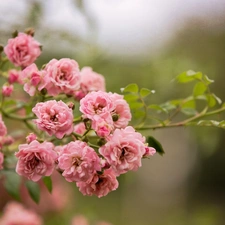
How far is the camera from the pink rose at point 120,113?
50 centimetres

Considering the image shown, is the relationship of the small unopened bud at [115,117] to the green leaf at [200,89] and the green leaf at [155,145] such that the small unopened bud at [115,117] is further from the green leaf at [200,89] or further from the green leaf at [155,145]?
the green leaf at [200,89]

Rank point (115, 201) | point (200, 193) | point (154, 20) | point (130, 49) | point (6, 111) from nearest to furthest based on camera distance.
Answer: point (6, 111) < point (130, 49) < point (154, 20) < point (115, 201) < point (200, 193)

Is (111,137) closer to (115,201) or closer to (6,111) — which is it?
(6,111)

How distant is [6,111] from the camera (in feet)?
2.41

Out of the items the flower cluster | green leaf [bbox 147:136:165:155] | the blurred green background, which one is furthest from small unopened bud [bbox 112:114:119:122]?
the blurred green background

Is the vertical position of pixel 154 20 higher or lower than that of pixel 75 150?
higher

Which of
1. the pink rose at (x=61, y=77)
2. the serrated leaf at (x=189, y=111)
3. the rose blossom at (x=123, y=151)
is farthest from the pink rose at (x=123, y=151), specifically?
the serrated leaf at (x=189, y=111)

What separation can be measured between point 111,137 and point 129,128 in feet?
0.06

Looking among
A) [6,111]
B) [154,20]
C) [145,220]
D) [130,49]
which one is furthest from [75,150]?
[145,220]

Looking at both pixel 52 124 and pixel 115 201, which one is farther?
pixel 115 201

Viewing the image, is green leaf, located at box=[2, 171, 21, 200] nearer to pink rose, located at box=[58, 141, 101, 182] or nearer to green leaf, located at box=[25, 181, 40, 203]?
green leaf, located at box=[25, 181, 40, 203]

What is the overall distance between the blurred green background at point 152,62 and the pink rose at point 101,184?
51cm

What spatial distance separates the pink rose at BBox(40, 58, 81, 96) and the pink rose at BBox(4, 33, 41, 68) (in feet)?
0.28

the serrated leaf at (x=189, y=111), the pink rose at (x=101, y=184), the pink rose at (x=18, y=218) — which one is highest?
the serrated leaf at (x=189, y=111)
